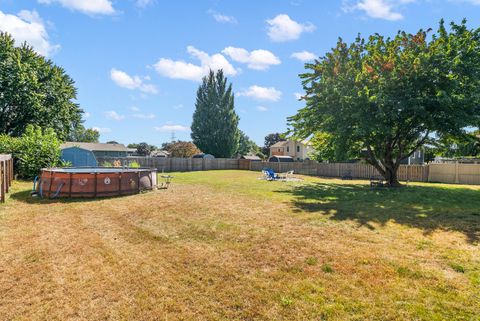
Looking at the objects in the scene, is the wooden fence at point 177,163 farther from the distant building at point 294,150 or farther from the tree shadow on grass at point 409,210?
the tree shadow on grass at point 409,210

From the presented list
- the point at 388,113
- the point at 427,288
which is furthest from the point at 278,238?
the point at 388,113

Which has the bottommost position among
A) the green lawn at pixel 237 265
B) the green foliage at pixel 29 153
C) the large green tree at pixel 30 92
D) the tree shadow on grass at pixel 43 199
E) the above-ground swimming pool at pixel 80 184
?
the green lawn at pixel 237 265

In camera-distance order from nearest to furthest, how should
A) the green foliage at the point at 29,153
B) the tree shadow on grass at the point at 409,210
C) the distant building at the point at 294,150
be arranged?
the tree shadow on grass at the point at 409,210
the green foliage at the point at 29,153
the distant building at the point at 294,150

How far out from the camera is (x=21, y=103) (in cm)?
2256

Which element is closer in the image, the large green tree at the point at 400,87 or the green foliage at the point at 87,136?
the large green tree at the point at 400,87

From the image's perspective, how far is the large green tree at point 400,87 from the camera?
481 inches

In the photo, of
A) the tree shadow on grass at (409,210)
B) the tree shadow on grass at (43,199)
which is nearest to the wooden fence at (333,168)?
the tree shadow on grass at (409,210)

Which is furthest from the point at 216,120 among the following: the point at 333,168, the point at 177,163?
the point at 333,168

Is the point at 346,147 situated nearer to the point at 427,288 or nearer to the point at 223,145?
the point at 427,288

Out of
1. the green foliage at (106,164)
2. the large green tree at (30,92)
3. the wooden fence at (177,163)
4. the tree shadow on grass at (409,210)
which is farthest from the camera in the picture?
the wooden fence at (177,163)

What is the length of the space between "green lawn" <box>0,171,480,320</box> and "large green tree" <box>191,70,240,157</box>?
3828 centimetres

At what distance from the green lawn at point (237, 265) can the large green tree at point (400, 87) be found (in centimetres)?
598

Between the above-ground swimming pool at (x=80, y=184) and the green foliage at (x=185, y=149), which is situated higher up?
the green foliage at (x=185, y=149)

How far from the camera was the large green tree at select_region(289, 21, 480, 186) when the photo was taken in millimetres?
12227
